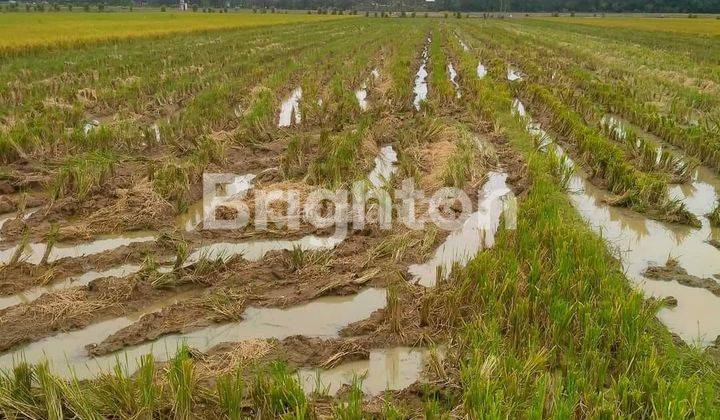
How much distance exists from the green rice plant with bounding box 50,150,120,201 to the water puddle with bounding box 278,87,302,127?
10.6ft

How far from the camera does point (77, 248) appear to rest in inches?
186

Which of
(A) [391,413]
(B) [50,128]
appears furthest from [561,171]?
(B) [50,128]

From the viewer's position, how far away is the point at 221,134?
7828mm

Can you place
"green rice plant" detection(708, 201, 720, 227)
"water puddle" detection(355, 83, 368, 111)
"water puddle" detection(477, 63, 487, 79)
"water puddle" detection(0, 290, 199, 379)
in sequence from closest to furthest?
"water puddle" detection(0, 290, 199, 379), "green rice plant" detection(708, 201, 720, 227), "water puddle" detection(355, 83, 368, 111), "water puddle" detection(477, 63, 487, 79)

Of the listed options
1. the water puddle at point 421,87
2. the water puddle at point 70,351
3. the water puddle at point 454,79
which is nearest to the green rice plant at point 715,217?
the water puddle at point 70,351

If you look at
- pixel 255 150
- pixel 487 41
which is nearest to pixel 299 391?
pixel 255 150

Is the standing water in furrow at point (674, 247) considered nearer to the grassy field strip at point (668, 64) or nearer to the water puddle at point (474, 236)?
the water puddle at point (474, 236)

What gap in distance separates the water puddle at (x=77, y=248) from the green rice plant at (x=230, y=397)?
2452 millimetres

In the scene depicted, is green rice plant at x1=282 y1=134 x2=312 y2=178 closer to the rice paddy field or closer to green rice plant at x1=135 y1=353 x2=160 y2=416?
the rice paddy field

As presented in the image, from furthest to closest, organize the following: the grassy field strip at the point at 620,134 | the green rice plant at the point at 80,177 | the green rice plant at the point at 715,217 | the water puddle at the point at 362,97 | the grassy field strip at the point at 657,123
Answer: the water puddle at the point at 362,97
the grassy field strip at the point at 657,123
the grassy field strip at the point at 620,134
the green rice plant at the point at 80,177
the green rice plant at the point at 715,217

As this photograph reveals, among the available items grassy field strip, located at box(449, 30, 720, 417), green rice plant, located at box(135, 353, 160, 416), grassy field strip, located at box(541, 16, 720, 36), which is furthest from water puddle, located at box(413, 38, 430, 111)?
grassy field strip, located at box(541, 16, 720, 36)

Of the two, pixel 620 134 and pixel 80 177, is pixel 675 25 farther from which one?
pixel 80 177

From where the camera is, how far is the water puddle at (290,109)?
9.07 metres

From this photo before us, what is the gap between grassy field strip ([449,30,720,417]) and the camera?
257 centimetres
